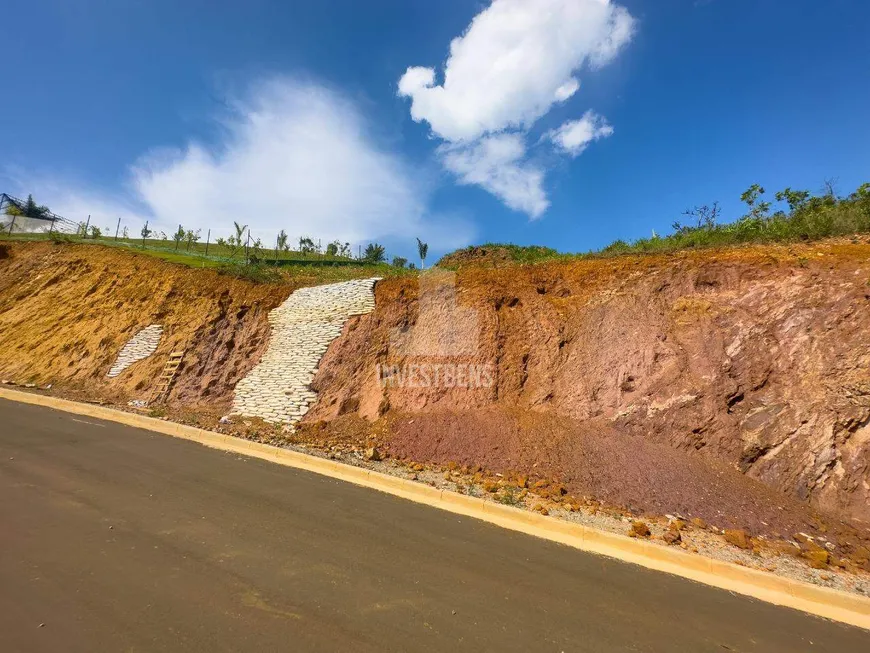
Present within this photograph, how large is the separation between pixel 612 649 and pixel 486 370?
818 centimetres

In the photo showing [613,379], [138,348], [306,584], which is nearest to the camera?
[306,584]

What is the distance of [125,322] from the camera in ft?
57.1

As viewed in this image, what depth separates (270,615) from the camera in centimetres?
341

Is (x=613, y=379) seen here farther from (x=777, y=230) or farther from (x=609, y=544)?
(x=777, y=230)

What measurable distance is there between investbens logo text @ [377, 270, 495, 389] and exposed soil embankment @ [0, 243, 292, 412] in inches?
229

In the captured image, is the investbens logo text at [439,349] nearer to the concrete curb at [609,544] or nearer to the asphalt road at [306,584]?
the concrete curb at [609,544]

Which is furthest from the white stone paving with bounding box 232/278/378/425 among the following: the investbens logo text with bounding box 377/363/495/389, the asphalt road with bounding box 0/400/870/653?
the asphalt road with bounding box 0/400/870/653

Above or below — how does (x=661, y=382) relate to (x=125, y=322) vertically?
below

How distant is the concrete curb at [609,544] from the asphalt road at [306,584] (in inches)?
12.5

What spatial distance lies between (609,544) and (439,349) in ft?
24.7

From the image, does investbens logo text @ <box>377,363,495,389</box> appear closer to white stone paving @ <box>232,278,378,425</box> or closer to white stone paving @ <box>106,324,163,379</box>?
white stone paving @ <box>232,278,378,425</box>

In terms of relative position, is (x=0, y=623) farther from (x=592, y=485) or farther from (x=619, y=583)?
(x=592, y=485)

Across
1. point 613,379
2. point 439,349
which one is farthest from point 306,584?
point 439,349

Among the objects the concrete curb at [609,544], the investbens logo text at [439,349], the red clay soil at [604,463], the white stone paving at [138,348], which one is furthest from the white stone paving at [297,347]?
the white stone paving at [138,348]
